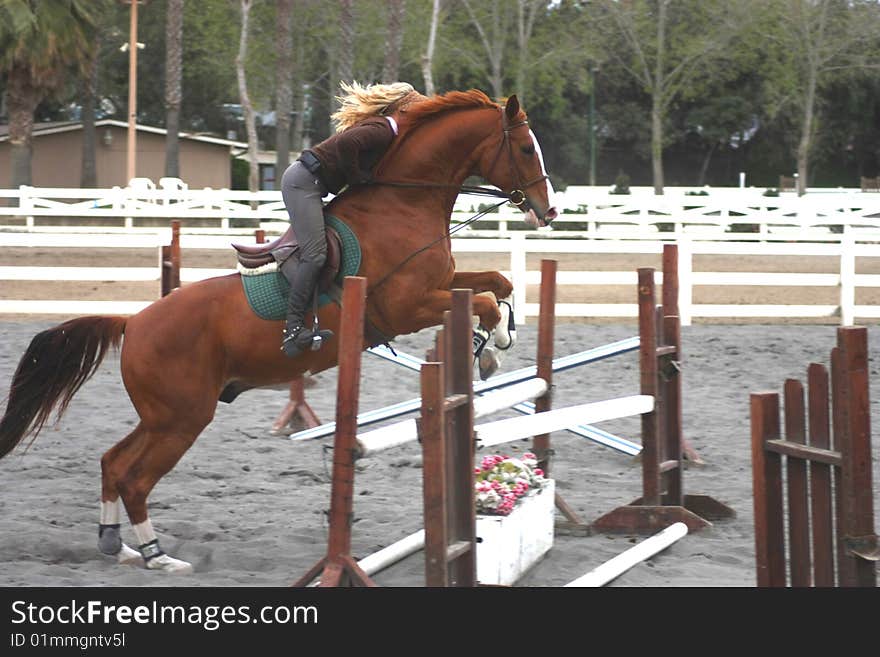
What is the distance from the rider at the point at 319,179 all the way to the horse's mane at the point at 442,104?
5.0 inches

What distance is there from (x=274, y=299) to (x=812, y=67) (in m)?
32.5

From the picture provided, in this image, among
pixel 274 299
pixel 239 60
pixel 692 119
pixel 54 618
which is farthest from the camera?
pixel 692 119

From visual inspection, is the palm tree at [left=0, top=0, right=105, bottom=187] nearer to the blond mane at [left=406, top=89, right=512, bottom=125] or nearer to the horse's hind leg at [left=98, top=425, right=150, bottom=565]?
the blond mane at [left=406, top=89, right=512, bottom=125]

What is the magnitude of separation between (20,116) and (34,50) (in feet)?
8.49

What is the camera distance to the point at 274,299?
17.7 ft

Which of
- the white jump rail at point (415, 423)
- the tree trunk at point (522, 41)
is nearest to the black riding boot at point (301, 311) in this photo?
the white jump rail at point (415, 423)

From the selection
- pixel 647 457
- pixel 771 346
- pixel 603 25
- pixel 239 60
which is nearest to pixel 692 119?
pixel 603 25

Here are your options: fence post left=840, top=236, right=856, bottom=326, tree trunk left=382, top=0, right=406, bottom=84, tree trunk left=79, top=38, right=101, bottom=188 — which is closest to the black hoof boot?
fence post left=840, top=236, right=856, bottom=326

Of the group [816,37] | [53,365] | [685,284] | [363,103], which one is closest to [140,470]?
[53,365]

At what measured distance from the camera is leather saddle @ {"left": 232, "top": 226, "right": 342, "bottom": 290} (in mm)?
5379

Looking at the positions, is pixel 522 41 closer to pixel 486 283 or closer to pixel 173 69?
pixel 173 69

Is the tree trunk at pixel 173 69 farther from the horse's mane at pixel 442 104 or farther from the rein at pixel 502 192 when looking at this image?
the rein at pixel 502 192

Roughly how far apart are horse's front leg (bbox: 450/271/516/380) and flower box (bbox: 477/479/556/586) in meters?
0.67

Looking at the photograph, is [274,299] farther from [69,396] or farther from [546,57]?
[546,57]
